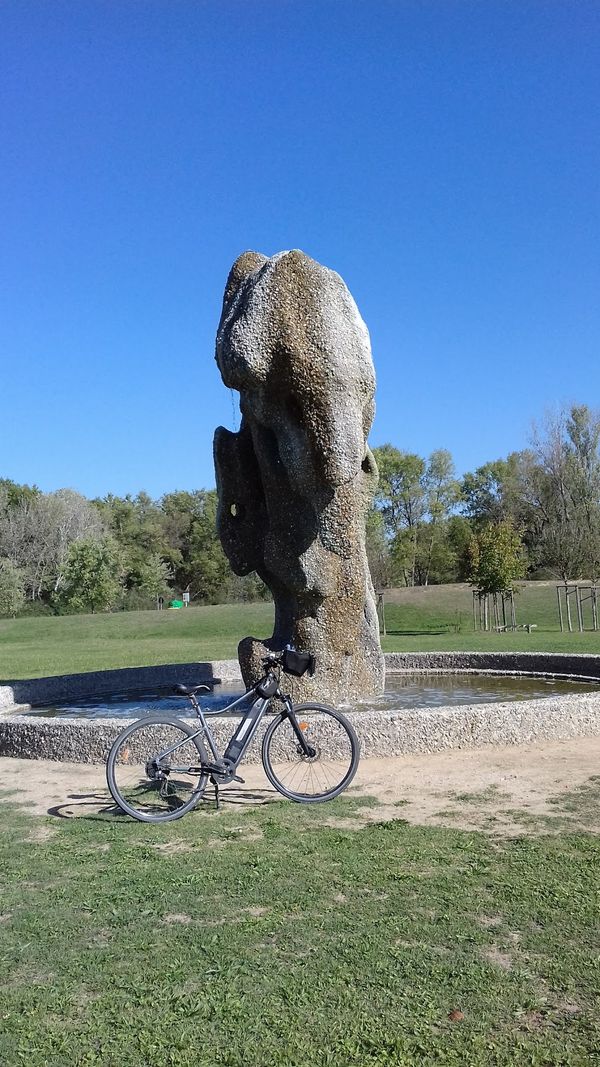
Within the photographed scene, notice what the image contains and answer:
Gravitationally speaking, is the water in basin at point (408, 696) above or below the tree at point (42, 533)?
below

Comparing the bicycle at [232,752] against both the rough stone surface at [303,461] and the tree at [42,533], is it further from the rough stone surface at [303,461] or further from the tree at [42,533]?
the tree at [42,533]

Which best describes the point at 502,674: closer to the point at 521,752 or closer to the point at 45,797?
the point at 521,752

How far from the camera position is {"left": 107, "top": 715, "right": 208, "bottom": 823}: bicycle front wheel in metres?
5.85

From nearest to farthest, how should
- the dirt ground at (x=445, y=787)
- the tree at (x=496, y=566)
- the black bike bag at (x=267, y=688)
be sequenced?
the dirt ground at (x=445, y=787), the black bike bag at (x=267, y=688), the tree at (x=496, y=566)

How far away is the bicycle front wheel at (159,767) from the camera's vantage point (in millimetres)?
5848

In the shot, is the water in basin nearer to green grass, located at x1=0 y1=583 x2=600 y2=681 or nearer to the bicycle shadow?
the bicycle shadow

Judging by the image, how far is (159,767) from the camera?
19.4 feet

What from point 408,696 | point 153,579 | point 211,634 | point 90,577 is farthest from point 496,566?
point 153,579

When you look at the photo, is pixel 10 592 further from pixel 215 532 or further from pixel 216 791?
pixel 216 791

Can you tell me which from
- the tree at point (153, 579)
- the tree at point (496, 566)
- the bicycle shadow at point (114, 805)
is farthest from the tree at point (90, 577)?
the bicycle shadow at point (114, 805)

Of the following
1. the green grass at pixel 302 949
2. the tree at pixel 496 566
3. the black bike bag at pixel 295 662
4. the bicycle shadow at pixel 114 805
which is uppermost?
the tree at pixel 496 566

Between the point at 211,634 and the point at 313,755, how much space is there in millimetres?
27165

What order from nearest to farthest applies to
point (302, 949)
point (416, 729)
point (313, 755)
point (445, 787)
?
point (302, 949) < point (313, 755) < point (445, 787) < point (416, 729)

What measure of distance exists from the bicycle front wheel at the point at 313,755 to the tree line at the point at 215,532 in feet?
116
